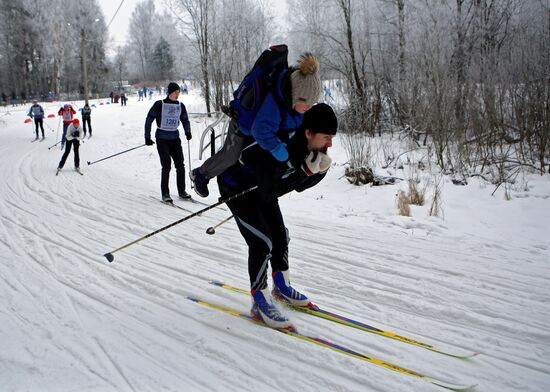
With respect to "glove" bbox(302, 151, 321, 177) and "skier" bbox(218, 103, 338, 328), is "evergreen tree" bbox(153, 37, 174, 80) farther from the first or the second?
"glove" bbox(302, 151, 321, 177)

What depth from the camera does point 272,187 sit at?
8.27 feet

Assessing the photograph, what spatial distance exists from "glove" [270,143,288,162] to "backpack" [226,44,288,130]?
274 millimetres

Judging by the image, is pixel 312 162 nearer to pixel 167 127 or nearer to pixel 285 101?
pixel 285 101

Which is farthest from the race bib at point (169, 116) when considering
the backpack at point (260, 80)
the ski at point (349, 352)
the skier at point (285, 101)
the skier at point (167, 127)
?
the skier at point (285, 101)

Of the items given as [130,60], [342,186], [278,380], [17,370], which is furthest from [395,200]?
[130,60]

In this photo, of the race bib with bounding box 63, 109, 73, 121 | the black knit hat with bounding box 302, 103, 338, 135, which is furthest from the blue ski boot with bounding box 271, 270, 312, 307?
the race bib with bounding box 63, 109, 73, 121

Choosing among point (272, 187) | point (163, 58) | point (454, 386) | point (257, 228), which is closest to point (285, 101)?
point (272, 187)

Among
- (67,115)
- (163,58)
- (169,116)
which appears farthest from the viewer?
(163,58)

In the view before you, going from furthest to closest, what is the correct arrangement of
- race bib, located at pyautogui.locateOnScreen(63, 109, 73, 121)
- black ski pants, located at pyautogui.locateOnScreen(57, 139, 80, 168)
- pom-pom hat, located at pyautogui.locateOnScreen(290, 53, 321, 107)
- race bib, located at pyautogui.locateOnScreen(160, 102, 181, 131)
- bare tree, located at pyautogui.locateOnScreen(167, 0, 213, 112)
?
bare tree, located at pyautogui.locateOnScreen(167, 0, 213, 112) < race bib, located at pyautogui.locateOnScreen(63, 109, 73, 121) < black ski pants, located at pyautogui.locateOnScreen(57, 139, 80, 168) < race bib, located at pyautogui.locateOnScreen(160, 102, 181, 131) < pom-pom hat, located at pyautogui.locateOnScreen(290, 53, 321, 107)

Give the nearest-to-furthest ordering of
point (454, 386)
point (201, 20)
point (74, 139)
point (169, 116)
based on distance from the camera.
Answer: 1. point (454, 386)
2. point (169, 116)
3. point (74, 139)
4. point (201, 20)

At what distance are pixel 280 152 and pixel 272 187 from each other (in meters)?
0.26

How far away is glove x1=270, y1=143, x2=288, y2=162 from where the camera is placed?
2.37 metres

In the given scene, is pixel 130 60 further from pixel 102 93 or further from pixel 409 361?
pixel 409 361

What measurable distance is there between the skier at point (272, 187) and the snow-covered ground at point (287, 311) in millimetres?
259
